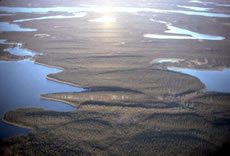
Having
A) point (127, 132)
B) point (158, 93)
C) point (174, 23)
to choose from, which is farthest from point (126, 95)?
point (174, 23)

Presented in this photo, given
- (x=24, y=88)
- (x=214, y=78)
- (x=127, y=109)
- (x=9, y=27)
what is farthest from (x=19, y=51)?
(x=214, y=78)

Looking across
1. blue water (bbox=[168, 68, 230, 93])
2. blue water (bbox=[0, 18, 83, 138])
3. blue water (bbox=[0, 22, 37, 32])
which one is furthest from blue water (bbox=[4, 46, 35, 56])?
blue water (bbox=[168, 68, 230, 93])


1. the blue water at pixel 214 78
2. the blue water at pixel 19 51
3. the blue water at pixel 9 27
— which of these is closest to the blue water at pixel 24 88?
the blue water at pixel 19 51

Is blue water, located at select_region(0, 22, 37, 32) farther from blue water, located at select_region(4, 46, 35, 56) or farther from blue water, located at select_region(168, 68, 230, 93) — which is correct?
blue water, located at select_region(168, 68, 230, 93)

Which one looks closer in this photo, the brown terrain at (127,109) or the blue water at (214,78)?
the brown terrain at (127,109)

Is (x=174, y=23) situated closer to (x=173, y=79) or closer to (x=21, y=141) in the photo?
(x=173, y=79)

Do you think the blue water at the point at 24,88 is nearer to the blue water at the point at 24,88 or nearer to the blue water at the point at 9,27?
the blue water at the point at 24,88
